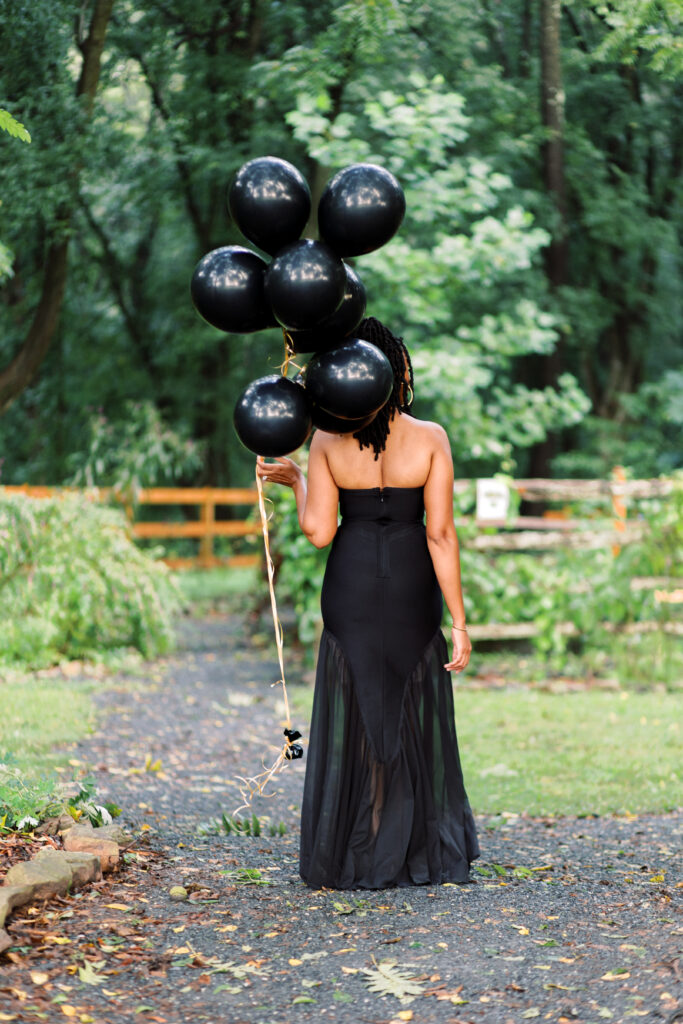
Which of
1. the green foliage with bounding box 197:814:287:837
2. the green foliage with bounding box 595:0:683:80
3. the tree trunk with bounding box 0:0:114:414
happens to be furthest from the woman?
the tree trunk with bounding box 0:0:114:414

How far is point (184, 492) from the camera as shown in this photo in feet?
56.1

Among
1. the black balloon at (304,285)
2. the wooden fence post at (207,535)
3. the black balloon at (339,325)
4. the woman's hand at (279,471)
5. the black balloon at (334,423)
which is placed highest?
the black balloon at (304,285)

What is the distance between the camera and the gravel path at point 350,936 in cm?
302

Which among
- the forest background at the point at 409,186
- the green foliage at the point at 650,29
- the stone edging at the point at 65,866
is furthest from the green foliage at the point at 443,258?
the stone edging at the point at 65,866

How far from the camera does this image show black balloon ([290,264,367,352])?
3.94 metres

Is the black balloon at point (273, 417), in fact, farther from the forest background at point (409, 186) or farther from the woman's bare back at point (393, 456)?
the forest background at point (409, 186)

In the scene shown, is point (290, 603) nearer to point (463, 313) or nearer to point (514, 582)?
point (514, 582)

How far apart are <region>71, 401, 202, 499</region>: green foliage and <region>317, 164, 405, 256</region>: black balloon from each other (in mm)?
9801

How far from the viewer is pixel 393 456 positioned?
13.6ft

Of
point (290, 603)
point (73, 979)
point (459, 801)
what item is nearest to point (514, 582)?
point (290, 603)

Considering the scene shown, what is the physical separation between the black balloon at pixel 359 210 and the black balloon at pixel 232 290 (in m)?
0.28

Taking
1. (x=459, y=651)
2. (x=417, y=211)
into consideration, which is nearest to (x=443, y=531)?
(x=459, y=651)

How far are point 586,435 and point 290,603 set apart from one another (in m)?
7.69

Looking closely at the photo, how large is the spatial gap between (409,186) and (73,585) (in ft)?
14.4
